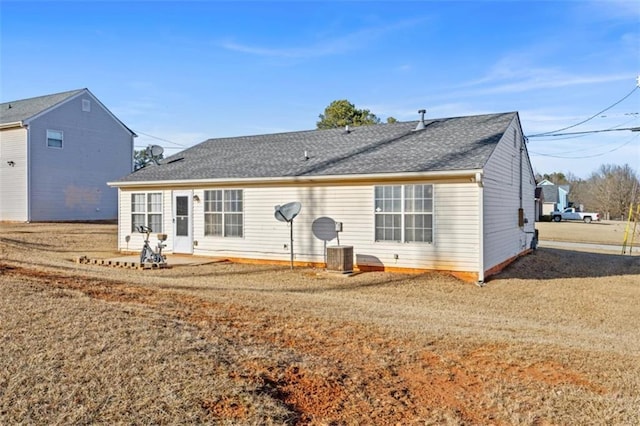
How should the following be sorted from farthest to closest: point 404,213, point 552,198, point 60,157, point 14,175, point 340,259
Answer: point 552,198 → point 60,157 → point 14,175 → point 404,213 → point 340,259

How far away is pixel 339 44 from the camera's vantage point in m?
17.8

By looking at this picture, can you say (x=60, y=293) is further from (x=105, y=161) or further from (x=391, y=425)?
(x=105, y=161)

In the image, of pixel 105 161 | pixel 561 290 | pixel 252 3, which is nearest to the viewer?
pixel 561 290

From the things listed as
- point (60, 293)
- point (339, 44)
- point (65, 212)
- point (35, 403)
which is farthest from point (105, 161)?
point (35, 403)

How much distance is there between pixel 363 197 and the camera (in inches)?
481

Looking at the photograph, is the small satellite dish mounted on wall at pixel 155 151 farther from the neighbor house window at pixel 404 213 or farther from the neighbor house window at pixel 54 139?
the neighbor house window at pixel 54 139

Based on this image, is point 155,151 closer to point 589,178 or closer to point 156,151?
point 156,151

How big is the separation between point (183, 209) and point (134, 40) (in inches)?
219

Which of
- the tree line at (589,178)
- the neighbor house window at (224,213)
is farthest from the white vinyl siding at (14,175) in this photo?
the neighbor house window at (224,213)

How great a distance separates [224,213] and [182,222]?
5.40 ft

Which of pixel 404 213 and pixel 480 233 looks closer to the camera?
pixel 480 233

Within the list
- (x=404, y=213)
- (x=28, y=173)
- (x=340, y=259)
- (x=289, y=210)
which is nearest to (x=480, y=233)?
(x=404, y=213)

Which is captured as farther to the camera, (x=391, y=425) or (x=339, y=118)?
(x=339, y=118)

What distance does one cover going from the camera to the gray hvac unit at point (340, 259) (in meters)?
11.6
